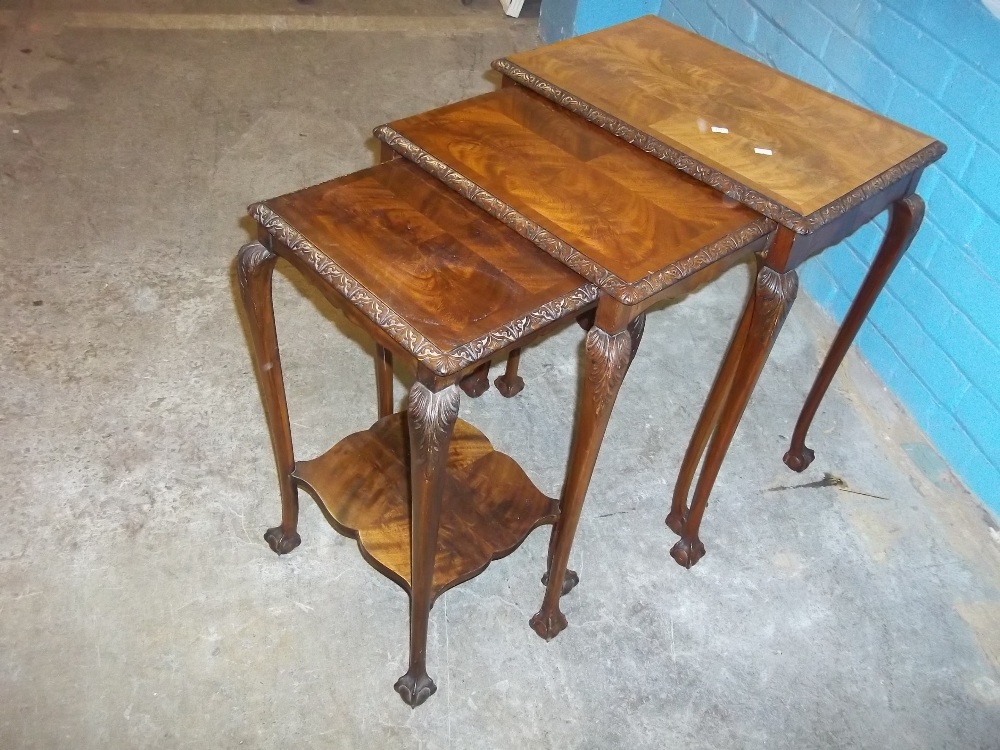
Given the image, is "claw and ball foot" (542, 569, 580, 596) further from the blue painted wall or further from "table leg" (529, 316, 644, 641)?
the blue painted wall

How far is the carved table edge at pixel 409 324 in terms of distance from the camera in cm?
108

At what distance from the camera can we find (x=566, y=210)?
4.27 ft

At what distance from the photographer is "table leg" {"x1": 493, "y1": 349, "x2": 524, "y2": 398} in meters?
2.08

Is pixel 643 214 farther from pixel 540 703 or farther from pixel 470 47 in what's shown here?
pixel 470 47

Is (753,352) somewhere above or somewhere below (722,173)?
below

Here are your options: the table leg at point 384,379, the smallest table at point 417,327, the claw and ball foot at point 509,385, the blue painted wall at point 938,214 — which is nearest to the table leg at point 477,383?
the claw and ball foot at point 509,385

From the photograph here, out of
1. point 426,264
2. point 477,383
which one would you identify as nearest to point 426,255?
point 426,264

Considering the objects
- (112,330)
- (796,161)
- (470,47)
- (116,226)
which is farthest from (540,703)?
(470,47)

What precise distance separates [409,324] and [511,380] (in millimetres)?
1016

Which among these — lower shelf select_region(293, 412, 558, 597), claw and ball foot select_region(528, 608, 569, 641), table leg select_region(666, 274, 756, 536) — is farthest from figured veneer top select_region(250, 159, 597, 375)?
claw and ball foot select_region(528, 608, 569, 641)

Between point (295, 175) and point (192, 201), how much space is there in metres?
0.32

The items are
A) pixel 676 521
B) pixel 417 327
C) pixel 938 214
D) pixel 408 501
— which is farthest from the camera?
pixel 938 214

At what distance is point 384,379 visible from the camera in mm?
1821

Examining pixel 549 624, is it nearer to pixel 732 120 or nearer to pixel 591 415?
pixel 591 415
